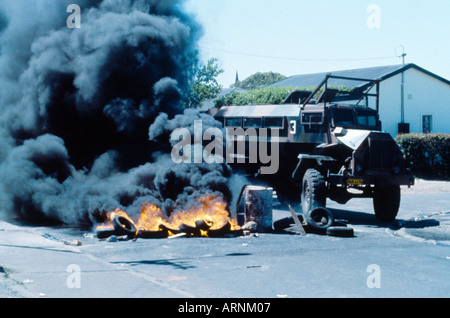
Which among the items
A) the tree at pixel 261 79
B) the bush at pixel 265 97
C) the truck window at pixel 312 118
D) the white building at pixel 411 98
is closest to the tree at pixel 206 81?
the bush at pixel 265 97

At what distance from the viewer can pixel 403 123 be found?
29.0m

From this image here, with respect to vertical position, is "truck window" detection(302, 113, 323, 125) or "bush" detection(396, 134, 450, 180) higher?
"truck window" detection(302, 113, 323, 125)

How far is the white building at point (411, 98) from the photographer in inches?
1144

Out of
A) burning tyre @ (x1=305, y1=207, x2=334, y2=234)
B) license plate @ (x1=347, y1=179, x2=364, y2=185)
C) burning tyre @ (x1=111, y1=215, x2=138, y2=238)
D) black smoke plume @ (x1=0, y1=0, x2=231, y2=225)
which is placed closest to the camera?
burning tyre @ (x1=111, y1=215, x2=138, y2=238)

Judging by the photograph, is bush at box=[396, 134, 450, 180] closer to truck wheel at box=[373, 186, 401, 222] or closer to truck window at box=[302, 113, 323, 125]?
truck window at box=[302, 113, 323, 125]

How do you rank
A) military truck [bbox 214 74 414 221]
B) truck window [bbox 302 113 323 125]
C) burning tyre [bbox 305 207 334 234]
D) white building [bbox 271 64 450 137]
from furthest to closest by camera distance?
1. white building [bbox 271 64 450 137]
2. truck window [bbox 302 113 323 125]
3. military truck [bbox 214 74 414 221]
4. burning tyre [bbox 305 207 334 234]

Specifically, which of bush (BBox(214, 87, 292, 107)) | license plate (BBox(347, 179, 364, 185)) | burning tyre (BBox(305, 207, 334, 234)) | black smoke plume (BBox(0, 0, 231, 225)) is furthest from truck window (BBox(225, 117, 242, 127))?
bush (BBox(214, 87, 292, 107))

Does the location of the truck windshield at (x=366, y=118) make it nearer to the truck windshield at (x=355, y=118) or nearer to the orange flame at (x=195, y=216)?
the truck windshield at (x=355, y=118)

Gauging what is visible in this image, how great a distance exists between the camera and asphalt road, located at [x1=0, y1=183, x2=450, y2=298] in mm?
5934

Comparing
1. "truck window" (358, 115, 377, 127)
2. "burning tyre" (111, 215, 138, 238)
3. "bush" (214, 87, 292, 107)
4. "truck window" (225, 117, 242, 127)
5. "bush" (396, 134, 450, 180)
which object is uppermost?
"bush" (214, 87, 292, 107)

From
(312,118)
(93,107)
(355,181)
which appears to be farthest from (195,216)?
(93,107)
